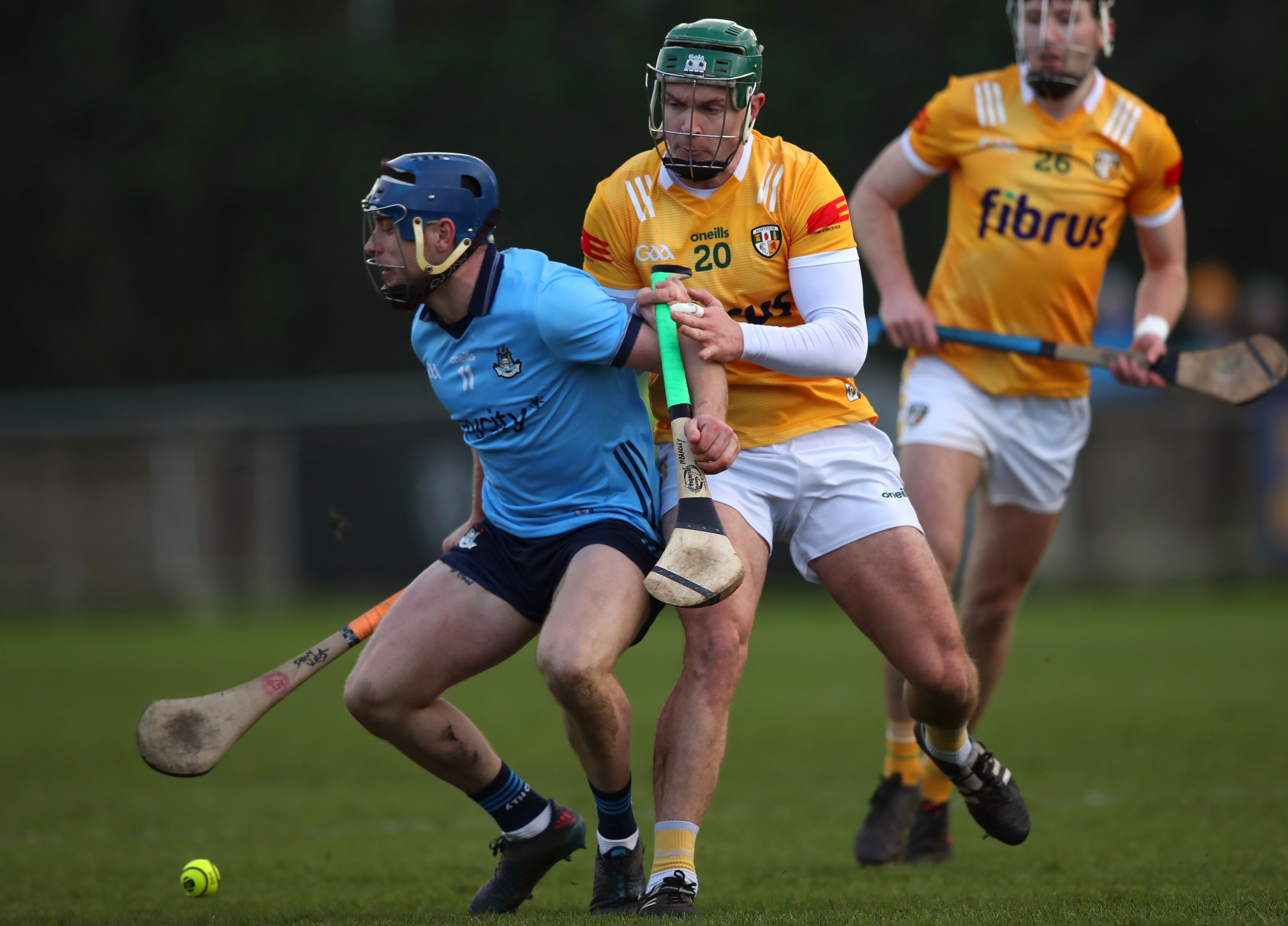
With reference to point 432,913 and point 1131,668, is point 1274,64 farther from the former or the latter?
point 432,913

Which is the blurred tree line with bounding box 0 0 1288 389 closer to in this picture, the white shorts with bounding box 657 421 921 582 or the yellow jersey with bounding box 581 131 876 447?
the yellow jersey with bounding box 581 131 876 447

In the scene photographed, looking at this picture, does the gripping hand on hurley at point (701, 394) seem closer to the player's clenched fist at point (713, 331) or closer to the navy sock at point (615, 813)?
the player's clenched fist at point (713, 331)

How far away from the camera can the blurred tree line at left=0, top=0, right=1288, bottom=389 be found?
16.8 metres

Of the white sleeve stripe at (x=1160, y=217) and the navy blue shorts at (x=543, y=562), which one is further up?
the white sleeve stripe at (x=1160, y=217)

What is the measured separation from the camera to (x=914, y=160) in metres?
5.45

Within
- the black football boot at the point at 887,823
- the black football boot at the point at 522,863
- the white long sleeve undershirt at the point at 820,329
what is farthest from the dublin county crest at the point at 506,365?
the black football boot at the point at 887,823

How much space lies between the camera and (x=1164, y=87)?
16656 mm

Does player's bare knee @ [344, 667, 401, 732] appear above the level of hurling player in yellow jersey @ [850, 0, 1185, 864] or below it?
below

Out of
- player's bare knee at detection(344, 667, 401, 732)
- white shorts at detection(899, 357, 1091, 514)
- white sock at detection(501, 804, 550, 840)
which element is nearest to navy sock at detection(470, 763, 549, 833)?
white sock at detection(501, 804, 550, 840)

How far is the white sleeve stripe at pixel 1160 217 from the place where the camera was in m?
5.43

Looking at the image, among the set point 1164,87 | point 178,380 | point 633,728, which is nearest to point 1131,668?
point 633,728

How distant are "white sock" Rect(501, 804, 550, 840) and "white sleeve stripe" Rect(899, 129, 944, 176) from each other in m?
2.62

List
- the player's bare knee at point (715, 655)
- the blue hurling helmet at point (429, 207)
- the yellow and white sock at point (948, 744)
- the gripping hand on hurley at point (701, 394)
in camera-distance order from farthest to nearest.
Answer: the yellow and white sock at point (948, 744)
the blue hurling helmet at point (429, 207)
the player's bare knee at point (715, 655)
the gripping hand on hurley at point (701, 394)

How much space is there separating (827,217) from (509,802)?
188cm
